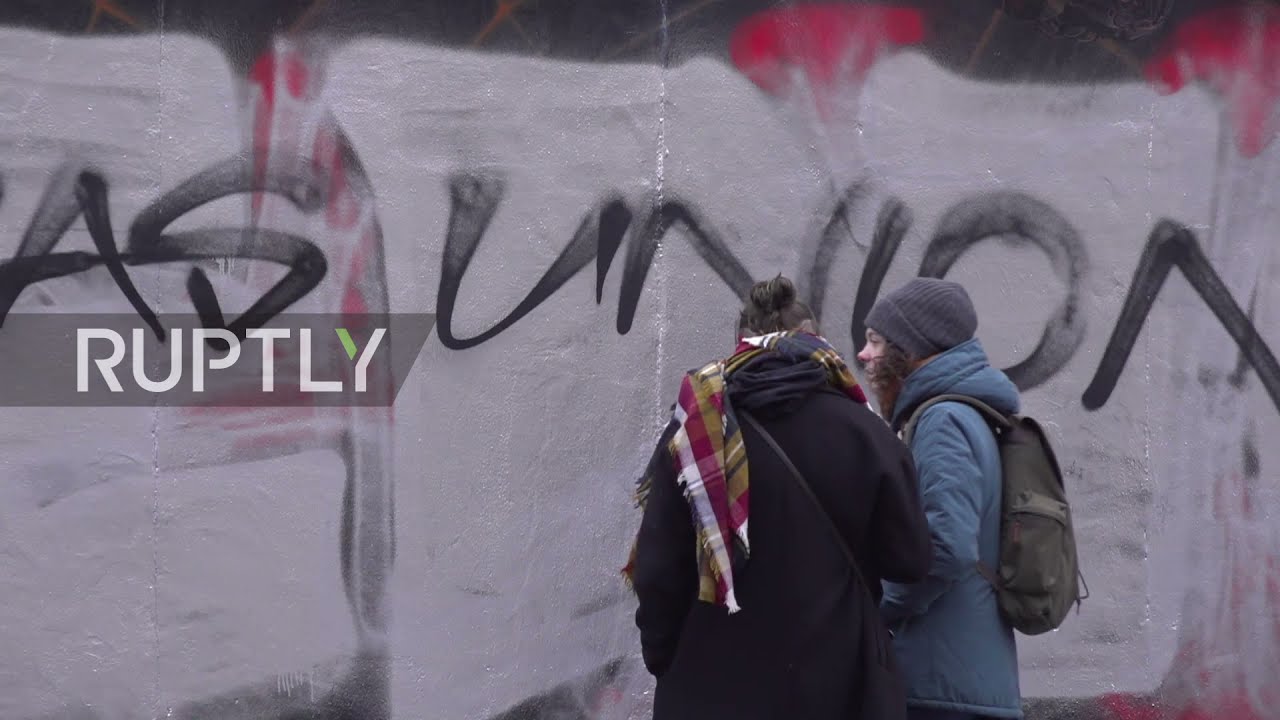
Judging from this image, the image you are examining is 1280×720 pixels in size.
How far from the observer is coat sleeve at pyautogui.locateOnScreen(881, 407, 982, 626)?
9.24ft

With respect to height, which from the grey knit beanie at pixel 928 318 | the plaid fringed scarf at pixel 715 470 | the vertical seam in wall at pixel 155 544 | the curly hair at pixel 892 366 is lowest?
the vertical seam in wall at pixel 155 544

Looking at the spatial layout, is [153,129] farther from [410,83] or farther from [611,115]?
[611,115]

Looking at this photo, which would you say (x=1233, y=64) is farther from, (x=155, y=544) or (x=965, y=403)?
(x=155, y=544)

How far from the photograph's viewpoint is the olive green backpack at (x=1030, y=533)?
285cm

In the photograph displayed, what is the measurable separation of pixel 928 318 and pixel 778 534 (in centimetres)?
61

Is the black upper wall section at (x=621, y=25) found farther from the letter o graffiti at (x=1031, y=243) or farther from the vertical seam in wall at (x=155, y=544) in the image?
the vertical seam in wall at (x=155, y=544)

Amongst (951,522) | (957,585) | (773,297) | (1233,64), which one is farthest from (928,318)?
(1233,64)

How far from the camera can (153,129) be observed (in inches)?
161

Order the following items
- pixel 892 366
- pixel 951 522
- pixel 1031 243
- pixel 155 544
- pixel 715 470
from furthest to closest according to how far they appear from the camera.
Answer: pixel 1031 243
pixel 155 544
pixel 892 366
pixel 951 522
pixel 715 470

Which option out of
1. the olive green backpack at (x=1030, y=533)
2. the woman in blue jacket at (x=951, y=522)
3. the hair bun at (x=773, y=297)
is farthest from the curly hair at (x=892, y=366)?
the hair bun at (x=773, y=297)

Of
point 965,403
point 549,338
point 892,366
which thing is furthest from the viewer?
point 549,338

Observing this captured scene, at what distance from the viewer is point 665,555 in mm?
2746

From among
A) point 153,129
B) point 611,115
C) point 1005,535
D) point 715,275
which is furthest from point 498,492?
point 1005,535
